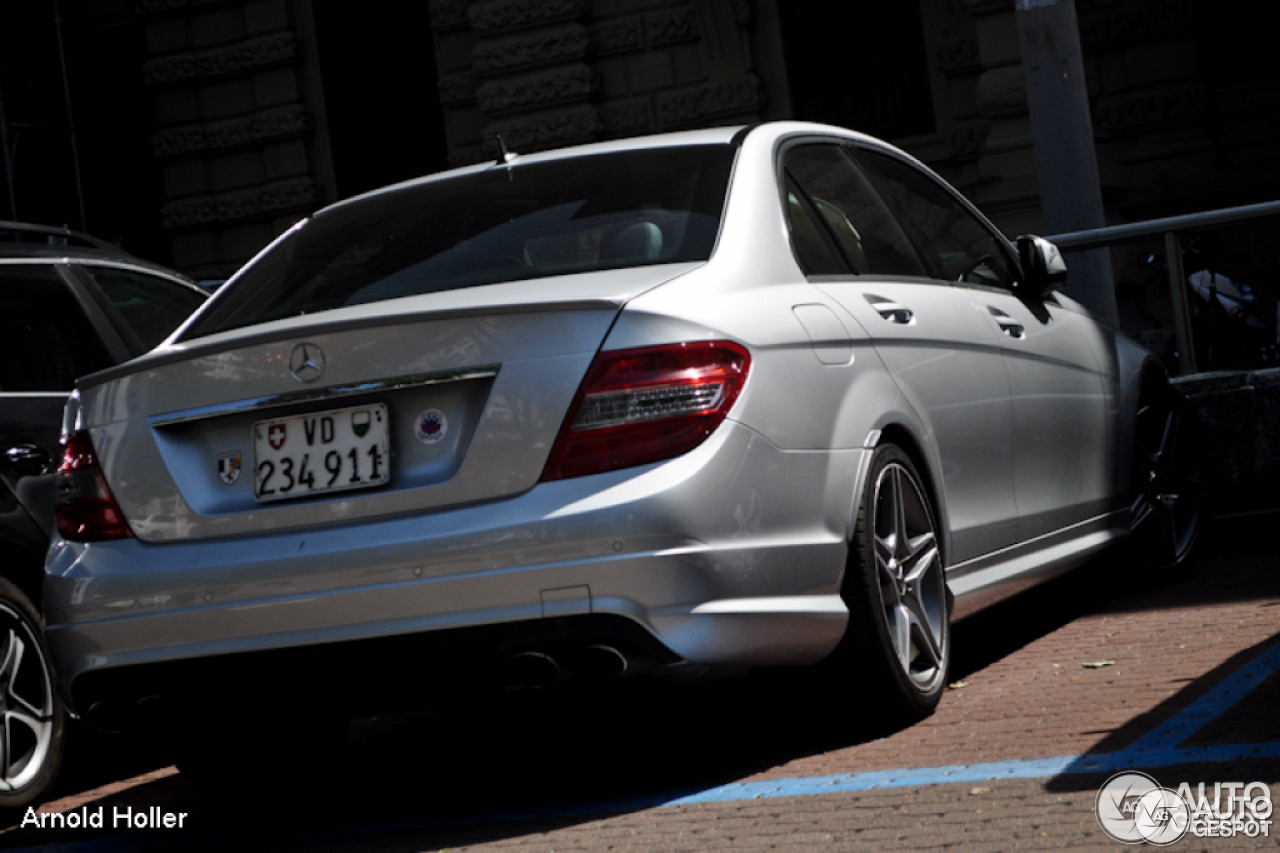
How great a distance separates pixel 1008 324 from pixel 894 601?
1.44m

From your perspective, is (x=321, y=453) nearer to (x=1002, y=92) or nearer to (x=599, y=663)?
(x=599, y=663)

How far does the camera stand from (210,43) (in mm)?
18094

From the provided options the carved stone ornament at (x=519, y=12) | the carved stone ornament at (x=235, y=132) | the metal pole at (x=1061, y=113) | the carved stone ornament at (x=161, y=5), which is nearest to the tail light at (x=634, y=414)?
the metal pole at (x=1061, y=113)

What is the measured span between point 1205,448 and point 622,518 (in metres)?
4.08

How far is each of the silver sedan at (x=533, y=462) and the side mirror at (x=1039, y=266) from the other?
1196mm

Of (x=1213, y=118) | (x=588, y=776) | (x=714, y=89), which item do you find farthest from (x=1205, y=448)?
(x=714, y=89)

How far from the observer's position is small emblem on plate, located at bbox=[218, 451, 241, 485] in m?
3.89

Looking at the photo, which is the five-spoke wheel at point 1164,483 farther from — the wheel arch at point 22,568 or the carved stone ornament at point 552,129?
the carved stone ornament at point 552,129

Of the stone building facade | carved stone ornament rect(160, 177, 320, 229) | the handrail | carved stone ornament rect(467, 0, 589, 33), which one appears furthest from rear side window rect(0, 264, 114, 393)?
carved stone ornament rect(160, 177, 320, 229)

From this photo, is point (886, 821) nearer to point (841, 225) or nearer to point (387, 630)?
point (387, 630)

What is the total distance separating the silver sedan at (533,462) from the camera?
365 cm

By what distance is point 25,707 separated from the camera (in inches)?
200

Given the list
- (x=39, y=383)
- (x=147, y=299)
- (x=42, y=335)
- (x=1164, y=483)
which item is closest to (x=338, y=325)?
(x=39, y=383)

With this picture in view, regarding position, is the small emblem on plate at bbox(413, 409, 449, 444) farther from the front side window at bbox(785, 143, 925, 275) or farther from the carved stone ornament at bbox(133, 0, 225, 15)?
the carved stone ornament at bbox(133, 0, 225, 15)
